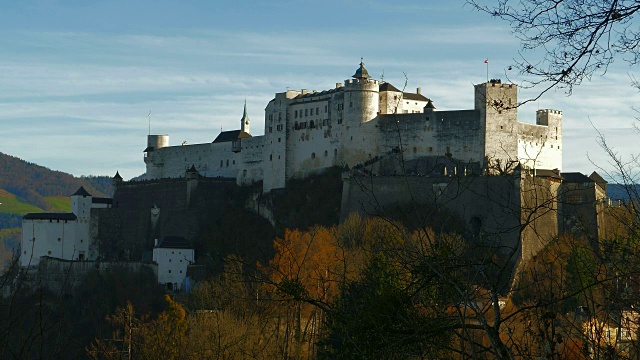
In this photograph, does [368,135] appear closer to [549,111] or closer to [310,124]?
[310,124]

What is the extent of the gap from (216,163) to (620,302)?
66842mm

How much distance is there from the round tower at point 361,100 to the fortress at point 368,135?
6 centimetres

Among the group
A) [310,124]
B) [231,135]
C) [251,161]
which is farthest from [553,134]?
[231,135]

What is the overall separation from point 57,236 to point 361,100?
2396cm

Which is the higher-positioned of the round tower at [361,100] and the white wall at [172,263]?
the round tower at [361,100]

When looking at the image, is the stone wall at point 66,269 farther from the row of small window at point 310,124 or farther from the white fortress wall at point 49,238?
the row of small window at point 310,124

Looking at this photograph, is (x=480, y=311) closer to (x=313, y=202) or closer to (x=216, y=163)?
(x=313, y=202)

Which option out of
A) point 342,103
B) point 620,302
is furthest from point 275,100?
point 620,302

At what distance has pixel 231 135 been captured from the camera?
77000 millimetres

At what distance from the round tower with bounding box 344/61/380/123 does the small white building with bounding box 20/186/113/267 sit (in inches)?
864

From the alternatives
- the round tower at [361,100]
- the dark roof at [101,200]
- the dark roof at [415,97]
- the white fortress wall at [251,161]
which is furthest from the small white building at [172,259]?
the dark roof at [415,97]

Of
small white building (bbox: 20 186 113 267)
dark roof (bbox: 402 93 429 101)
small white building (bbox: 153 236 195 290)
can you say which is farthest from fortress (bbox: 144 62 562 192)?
small white building (bbox: 20 186 113 267)

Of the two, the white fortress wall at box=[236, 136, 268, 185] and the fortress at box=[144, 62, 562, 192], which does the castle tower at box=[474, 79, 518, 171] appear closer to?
the fortress at box=[144, 62, 562, 192]

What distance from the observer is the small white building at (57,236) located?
74812mm
